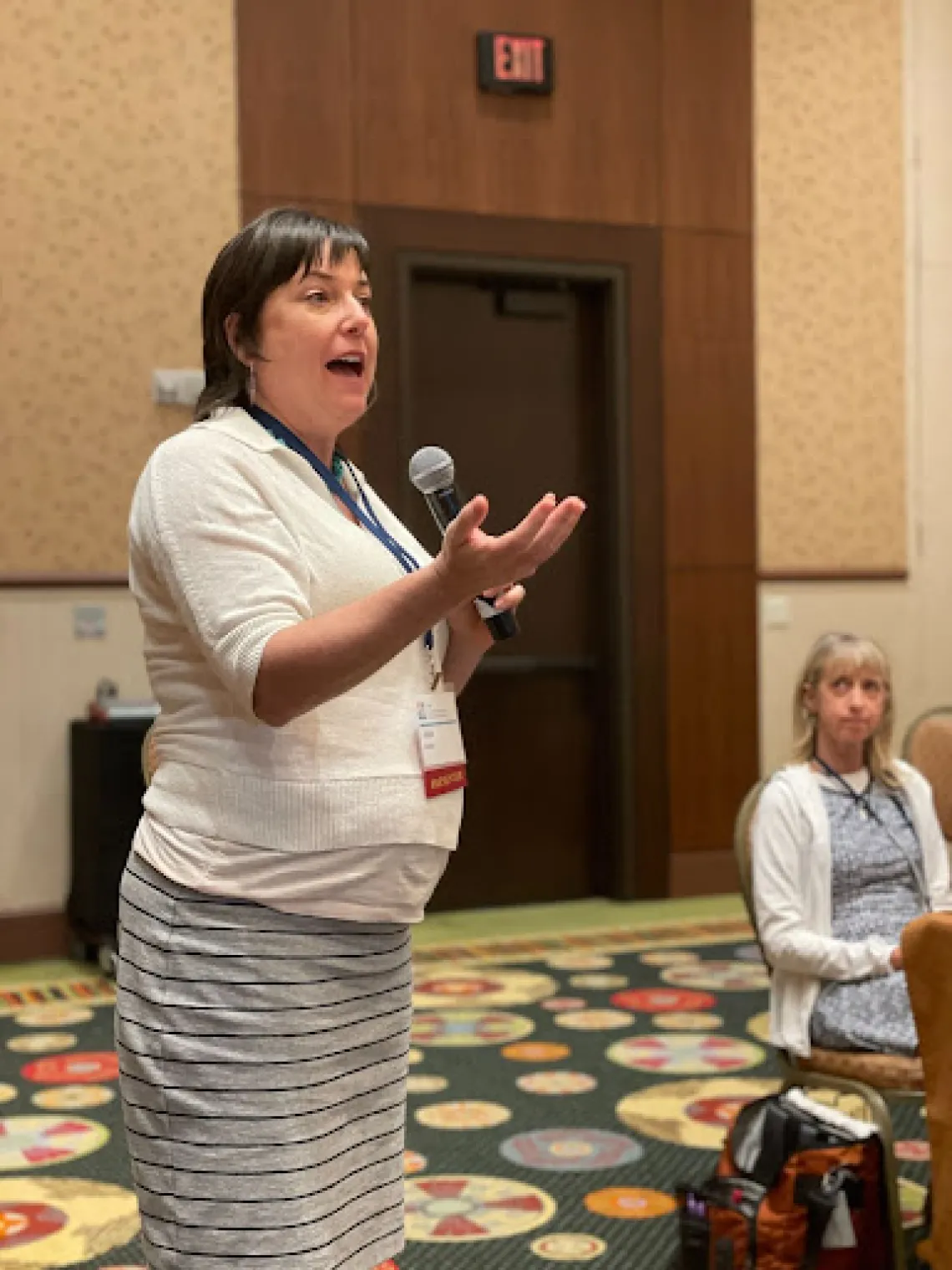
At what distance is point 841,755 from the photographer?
3.04 meters

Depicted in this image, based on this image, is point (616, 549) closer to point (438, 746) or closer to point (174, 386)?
point (174, 386)

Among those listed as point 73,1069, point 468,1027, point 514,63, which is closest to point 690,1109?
A: point 468,1027

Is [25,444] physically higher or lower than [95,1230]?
higher

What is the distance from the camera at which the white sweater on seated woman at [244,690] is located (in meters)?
1.44

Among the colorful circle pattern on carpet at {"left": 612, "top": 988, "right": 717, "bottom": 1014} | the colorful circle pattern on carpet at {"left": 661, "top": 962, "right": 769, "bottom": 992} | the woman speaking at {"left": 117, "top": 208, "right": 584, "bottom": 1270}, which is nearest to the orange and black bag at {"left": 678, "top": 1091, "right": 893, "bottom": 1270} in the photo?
the woman speaking at {"left": 117, "top": 208, "right": 584, "bottom": 1270}

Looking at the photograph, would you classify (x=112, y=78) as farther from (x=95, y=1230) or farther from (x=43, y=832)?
(x=95, y=1230)

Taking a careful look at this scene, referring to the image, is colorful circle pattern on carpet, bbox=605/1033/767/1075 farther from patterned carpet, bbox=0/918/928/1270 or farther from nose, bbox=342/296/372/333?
nose, bbox=342/296/372/333

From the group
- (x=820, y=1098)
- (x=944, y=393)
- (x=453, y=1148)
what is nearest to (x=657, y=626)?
(x=944, y=393)

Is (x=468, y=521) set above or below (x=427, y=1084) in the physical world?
above

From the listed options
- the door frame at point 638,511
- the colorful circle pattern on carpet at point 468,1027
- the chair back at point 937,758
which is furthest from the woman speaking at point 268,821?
the door frame at point 638,511

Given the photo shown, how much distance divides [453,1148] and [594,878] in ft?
9.96

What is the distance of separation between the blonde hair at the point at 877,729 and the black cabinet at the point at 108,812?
2602 millimetres

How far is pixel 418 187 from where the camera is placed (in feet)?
19.7

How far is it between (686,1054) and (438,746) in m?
2.83
